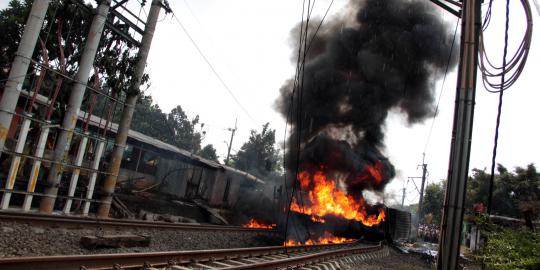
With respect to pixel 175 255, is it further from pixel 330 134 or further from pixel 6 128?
pixel 330 134

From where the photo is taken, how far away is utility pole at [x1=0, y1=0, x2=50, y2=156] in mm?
8945

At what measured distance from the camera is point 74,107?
11125mm

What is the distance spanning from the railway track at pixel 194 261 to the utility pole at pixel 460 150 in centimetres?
338

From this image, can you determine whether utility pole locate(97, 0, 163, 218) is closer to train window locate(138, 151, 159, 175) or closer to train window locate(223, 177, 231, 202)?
train window locate(138, 151, 159, 175)

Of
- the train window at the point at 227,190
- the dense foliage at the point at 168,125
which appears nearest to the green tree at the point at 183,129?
the dense foliage at the point at 168,125

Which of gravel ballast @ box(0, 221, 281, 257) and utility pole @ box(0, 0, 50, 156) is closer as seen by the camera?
gravel ballast @ box(0, 221, 281, 257)

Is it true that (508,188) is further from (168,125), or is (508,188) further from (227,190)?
(168,125)

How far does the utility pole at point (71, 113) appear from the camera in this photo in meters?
10.7

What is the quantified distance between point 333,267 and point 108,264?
5.70m

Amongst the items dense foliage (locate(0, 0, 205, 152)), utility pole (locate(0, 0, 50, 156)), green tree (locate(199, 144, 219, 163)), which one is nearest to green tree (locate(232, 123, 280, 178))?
green tree (locate(199, 144, 219, 163))

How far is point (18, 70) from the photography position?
29.8ft

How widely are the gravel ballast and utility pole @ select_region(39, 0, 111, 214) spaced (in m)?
3.00

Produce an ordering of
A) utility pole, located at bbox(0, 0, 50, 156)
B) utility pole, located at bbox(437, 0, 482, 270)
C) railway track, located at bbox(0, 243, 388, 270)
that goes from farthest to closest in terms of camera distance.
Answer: utility pole, located at bbox(0, 0, 50, 156), utility pole, located at bbox(437, 0, 482, 270), railway track, located at bbox(0, 243, 388, 270)

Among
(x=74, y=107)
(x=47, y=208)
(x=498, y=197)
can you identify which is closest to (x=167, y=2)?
(x=74, y=107)
